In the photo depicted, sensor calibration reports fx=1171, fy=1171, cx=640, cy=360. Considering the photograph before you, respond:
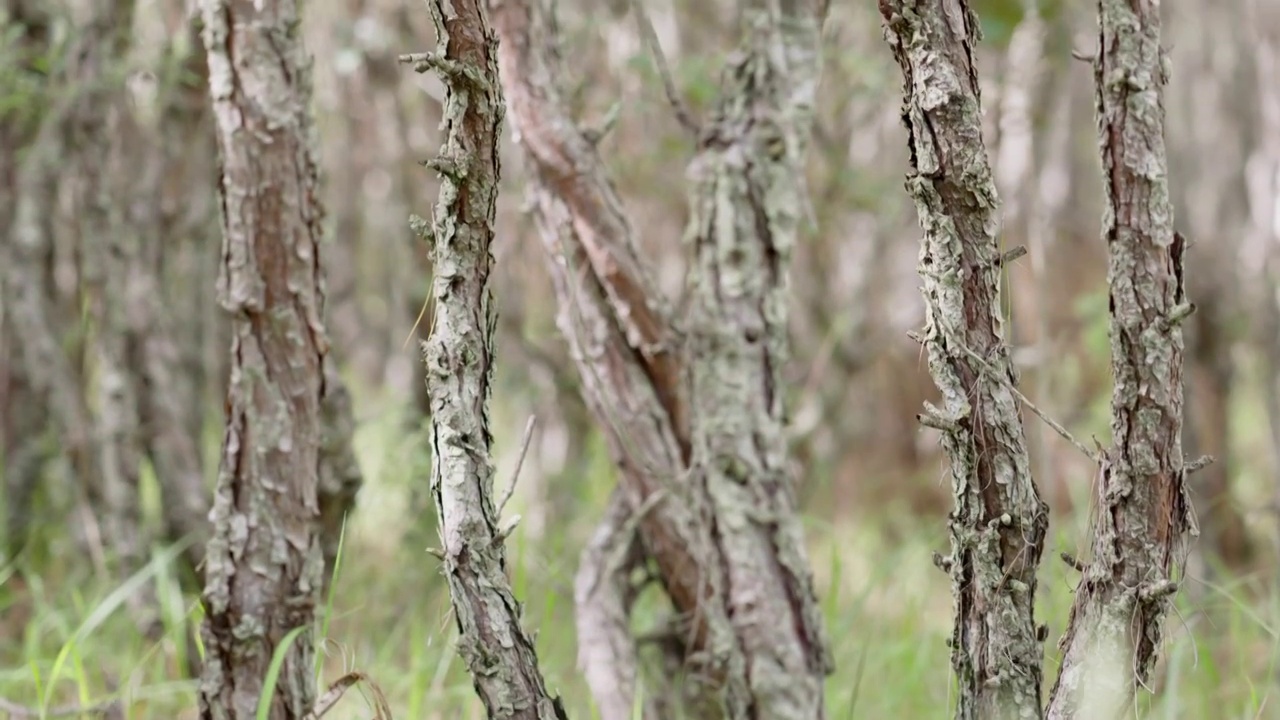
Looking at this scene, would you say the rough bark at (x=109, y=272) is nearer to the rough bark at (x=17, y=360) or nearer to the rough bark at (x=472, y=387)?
the rough bark at (x=17, y=360)

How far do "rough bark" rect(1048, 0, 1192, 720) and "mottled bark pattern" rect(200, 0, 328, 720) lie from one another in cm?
102

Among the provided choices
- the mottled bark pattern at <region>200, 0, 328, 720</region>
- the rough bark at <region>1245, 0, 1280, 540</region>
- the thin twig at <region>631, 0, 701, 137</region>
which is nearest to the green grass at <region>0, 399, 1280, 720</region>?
the mottled bark pattern at <region>200, 0, 328, 720</region>

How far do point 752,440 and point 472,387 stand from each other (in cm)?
41

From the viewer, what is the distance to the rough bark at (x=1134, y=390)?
119 centimetres

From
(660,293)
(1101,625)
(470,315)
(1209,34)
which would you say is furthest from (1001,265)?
(1209,34)

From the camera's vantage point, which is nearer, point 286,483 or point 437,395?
point 437,395

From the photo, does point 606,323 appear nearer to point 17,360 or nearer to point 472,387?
point 472,387

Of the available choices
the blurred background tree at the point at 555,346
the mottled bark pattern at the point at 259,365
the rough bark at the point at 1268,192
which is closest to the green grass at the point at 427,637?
the blurred background tree at the point at 555,346

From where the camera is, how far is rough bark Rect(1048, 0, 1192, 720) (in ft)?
3.92

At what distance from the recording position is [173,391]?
264 cm

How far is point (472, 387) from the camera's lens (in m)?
1.31

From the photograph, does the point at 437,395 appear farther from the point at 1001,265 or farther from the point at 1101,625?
the point at 1101,625

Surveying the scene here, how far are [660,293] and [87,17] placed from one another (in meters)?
1.35

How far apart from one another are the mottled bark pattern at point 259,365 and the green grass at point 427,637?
0.15 meters
